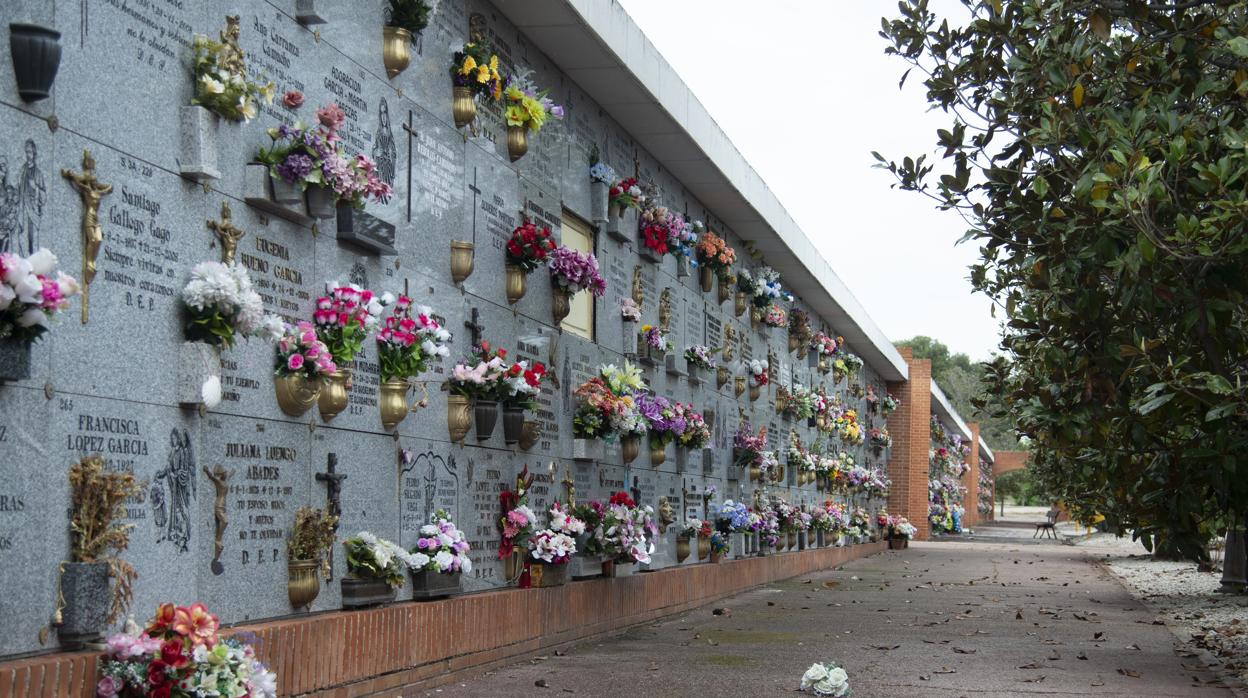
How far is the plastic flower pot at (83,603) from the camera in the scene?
435 cm

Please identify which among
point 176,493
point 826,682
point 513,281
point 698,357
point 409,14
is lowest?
point 826,682

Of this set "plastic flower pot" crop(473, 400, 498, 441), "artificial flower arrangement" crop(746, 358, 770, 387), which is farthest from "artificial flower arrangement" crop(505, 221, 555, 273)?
"artificial flower arrangement" crop(746, 358, 770, 387)

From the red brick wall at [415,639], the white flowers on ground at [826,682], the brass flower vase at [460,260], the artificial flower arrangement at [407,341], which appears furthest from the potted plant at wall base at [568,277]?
the white flowers on ground at [826,682]

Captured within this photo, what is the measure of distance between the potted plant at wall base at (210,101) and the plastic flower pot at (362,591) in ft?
7.05

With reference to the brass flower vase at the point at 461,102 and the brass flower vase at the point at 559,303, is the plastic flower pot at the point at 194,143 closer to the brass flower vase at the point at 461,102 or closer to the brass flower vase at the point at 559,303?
the brass flower vase at the point at 461,102

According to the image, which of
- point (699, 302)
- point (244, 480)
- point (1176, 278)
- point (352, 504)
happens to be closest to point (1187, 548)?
point (1176, 278)

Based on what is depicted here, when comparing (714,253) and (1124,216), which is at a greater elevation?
(714,253)

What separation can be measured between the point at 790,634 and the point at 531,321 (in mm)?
3277

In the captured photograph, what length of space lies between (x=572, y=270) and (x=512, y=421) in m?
1.49

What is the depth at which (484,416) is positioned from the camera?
8.12m

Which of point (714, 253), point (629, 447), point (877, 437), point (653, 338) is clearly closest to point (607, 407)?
point (629, 447)

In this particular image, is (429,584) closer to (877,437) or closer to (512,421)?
(512,421)

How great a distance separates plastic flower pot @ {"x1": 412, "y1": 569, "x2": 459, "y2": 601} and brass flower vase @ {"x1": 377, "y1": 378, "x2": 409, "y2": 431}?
88cm

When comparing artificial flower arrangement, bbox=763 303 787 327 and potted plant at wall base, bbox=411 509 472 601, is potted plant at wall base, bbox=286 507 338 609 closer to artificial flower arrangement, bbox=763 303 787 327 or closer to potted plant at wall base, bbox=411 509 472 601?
potted plant at wall base, bbox=411 509 472 601
